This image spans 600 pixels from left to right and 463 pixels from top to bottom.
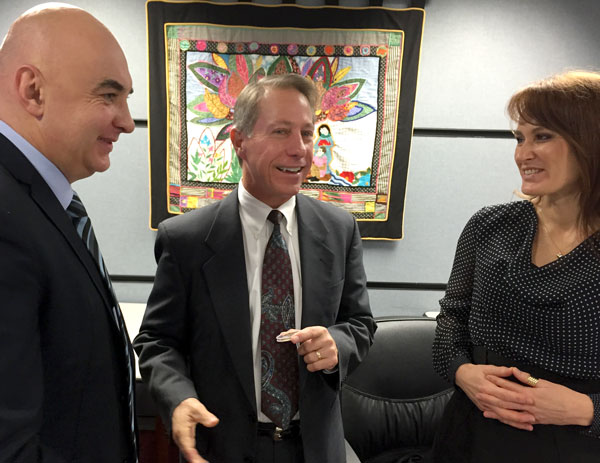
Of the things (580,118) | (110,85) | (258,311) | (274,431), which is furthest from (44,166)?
(580,118)

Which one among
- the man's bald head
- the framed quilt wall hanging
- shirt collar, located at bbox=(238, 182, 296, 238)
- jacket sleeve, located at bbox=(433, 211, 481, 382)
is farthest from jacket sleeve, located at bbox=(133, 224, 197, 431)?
the framed quilt wall hanging

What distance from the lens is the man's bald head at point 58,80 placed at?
2.88 ft

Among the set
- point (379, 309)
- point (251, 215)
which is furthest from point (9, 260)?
point (379, 309)

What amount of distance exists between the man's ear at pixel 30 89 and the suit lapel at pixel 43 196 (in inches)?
3.2

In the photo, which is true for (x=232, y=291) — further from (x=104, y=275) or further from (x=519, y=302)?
(x=519, y=302)

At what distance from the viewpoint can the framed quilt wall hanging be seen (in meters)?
2.24

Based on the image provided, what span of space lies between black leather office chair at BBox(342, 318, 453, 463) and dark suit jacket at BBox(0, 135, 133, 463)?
3.84ft

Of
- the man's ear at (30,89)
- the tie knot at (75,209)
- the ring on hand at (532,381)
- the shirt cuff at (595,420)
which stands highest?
the man's ear at (30,89)

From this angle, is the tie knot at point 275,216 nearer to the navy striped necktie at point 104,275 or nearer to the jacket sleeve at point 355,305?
the jacket sleeve at point 355,305

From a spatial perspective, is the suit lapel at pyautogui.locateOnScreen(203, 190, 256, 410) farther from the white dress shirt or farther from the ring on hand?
the ring on hand

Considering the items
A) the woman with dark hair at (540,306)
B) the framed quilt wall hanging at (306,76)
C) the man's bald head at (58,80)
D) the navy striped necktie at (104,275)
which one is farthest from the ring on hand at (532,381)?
the framed quilt wall hanging at (306,76)

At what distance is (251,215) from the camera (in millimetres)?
1272

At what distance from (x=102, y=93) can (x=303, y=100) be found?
0.53 metres

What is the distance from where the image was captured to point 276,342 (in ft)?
3.95
